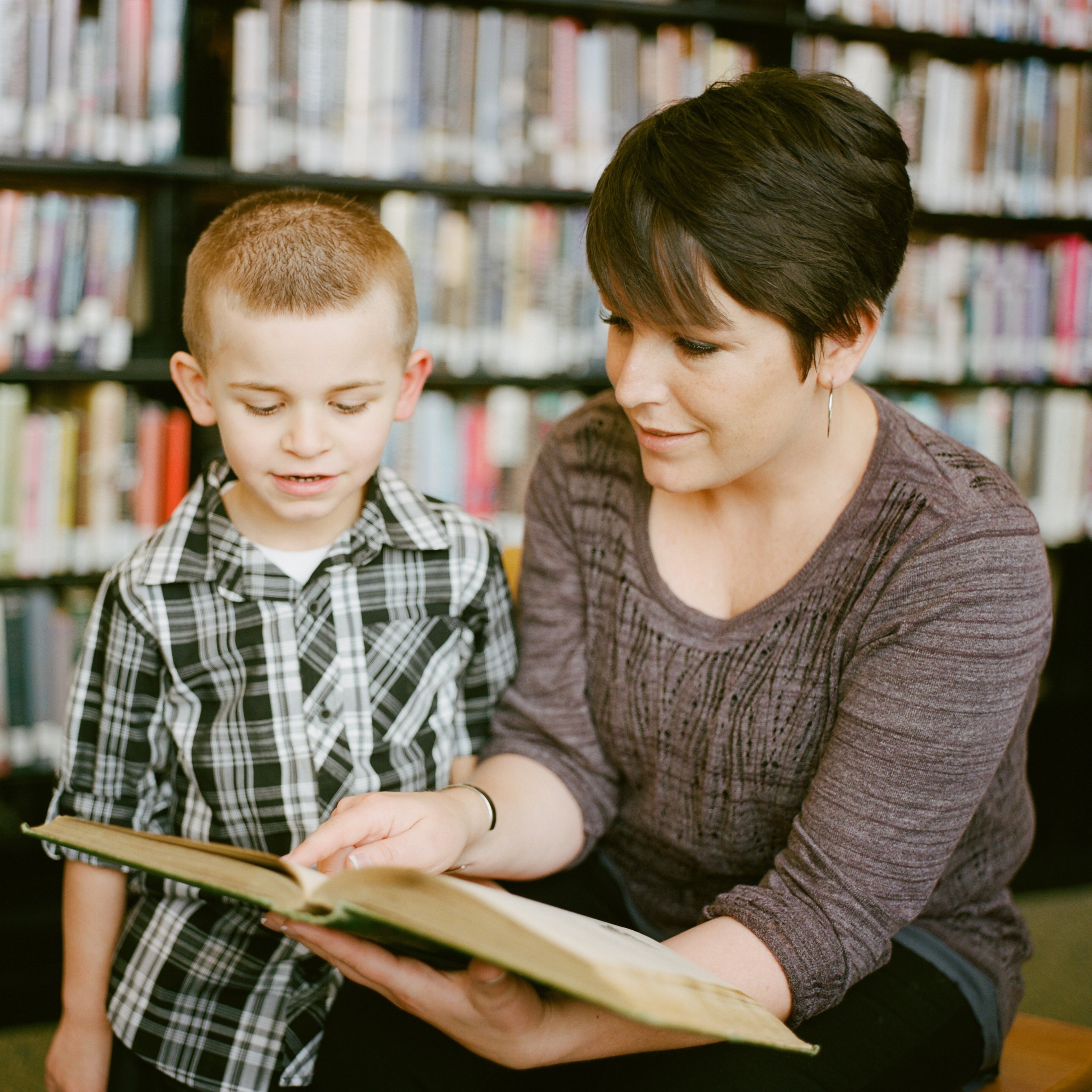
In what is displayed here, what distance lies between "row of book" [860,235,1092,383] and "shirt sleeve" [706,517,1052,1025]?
1298 mm

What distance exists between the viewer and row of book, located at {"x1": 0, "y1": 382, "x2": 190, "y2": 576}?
1725 millimetres

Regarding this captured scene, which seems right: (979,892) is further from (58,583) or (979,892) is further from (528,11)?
(528,11)

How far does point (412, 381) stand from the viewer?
1.04m

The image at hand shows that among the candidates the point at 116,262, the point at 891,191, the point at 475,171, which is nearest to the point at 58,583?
the point at 116,262

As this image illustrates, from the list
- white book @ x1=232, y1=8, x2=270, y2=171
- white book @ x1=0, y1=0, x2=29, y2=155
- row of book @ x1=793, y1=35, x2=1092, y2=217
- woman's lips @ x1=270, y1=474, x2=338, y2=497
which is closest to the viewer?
woman's lips @ x1=270, y1=474, x2=338, y2=497

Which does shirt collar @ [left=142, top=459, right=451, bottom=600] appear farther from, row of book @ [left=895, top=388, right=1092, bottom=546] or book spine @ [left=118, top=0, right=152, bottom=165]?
row of book @ [left=895, top=388, right=1092, bottom=546]

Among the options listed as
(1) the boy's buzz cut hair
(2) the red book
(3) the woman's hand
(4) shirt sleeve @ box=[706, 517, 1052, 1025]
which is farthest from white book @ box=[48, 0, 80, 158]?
(4) shirt sleeve @ box=[706, 517, 1052, 1025]

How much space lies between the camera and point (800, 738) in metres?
0.98

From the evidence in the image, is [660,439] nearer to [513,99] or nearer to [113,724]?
[113,724]

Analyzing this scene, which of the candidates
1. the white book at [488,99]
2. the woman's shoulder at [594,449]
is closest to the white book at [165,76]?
the white book at [488,99]

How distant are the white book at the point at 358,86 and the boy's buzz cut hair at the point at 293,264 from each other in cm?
81

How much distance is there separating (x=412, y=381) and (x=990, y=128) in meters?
1.65

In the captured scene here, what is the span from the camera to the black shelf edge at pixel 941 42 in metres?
1.96

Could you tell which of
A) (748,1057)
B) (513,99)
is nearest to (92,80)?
(513,99)
